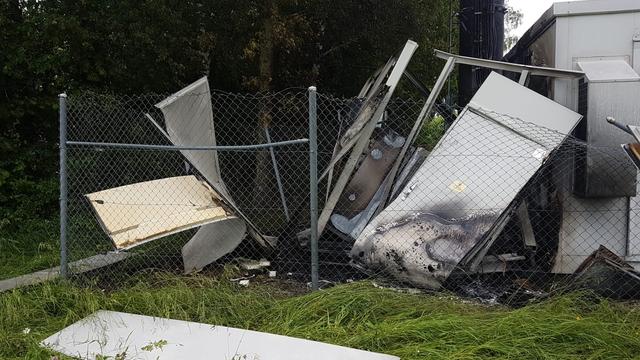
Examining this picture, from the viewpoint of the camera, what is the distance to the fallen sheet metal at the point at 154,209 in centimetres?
449

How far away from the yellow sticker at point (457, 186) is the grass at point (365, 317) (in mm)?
877

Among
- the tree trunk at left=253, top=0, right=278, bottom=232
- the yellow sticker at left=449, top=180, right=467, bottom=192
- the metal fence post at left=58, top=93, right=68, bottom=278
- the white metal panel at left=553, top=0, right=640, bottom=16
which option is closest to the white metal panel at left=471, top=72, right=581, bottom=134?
the yellow sticker at left=449, top=180, right=467, bottom=192

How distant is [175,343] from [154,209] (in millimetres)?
1564

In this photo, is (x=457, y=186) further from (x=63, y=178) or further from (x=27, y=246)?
(x=27, y=246)

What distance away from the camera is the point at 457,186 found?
4.47 m

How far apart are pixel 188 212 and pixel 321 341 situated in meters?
1.79

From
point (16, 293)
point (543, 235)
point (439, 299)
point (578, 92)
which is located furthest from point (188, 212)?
point (578, 92)

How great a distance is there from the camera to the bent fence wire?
432 centimetres

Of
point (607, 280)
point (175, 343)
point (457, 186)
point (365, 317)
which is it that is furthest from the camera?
point (457, 186)

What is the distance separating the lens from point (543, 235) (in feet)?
16.8

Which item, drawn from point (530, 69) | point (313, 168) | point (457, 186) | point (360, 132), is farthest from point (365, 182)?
point (530, 69)

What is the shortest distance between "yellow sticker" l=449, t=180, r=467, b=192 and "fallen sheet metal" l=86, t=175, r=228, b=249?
75.8 inches

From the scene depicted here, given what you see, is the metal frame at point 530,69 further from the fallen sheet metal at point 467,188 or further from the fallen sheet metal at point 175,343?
the fallen sheet metal at point 175,343

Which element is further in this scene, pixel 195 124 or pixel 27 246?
pixel 27 246
